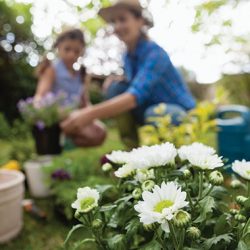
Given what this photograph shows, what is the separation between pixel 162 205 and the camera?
51cm

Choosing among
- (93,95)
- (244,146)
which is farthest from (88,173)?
(93,95)

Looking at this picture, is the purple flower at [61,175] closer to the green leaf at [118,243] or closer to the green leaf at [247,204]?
the green leaf at [118,243]

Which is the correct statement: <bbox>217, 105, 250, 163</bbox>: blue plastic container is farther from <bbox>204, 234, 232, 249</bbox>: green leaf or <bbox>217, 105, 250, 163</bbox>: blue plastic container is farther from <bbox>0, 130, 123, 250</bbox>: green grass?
<bbox>204, 234, 232, 249</bbox>: green leaf

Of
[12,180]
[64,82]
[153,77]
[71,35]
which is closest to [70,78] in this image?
[64,82]

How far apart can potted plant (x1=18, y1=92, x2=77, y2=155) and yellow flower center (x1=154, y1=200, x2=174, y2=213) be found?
5.16ft

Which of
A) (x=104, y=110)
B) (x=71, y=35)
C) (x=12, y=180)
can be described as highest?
(x=71, y=35)

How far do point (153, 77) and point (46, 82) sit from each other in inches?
39.2

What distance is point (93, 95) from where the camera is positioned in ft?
17.6

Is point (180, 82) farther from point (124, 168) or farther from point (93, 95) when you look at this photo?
point (93, 95)

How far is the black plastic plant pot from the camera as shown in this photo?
2.01m

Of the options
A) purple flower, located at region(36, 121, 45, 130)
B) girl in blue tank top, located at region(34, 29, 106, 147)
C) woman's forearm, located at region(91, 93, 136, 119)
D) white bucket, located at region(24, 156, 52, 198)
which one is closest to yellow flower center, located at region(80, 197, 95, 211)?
woman's forearm, located at region(91, 93, 136, 119)

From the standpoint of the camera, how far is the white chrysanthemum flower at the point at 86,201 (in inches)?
23.2

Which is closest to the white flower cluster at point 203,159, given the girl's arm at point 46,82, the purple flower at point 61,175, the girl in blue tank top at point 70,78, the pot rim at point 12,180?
the pot rim at point 12,180

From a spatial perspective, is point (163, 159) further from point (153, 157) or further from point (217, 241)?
point (217, 241)
